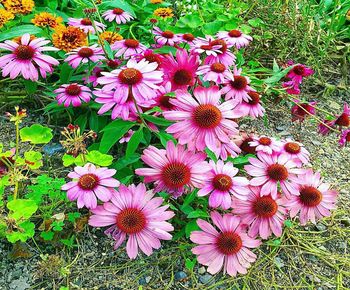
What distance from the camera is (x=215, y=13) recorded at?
7.59 ft

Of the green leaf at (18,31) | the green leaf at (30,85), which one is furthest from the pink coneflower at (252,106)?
the green leaf at (18,31)

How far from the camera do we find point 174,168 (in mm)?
1249

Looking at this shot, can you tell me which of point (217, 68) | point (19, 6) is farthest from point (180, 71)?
point (19, 6)

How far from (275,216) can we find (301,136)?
0.71 meters

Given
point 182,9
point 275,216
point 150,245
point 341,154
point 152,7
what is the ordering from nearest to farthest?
point 150,245 → point 275,216 → point 341,154 → point 152,7 → point 182,9

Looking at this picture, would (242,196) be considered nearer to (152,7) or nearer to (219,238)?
(219,238)

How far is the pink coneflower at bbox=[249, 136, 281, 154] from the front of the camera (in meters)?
1.43

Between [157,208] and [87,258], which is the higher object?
[157,208]

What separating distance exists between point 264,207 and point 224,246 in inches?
5.9

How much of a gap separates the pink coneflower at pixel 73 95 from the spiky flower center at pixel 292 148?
2.05 ft

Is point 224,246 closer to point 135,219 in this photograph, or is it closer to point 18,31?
point 135,219

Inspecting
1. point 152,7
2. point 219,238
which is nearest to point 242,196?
point 219,238

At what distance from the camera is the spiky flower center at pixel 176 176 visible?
1239 millimetres

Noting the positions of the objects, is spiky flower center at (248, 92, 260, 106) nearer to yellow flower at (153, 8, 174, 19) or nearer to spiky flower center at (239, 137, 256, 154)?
spiky flower center at (239, 137, 256, 154)
